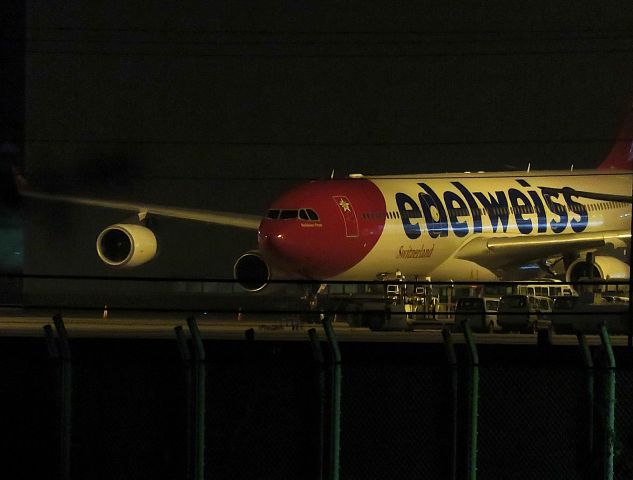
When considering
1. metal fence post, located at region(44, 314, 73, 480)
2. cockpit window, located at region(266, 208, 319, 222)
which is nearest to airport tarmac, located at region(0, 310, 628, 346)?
cockpit window, located at region(266, 208, 319, 222)

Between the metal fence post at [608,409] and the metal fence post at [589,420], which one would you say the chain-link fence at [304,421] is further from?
the metal fence post at [608,409]

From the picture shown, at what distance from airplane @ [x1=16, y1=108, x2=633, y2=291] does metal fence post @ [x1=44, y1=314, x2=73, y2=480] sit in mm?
19861

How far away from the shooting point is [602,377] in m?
11.8

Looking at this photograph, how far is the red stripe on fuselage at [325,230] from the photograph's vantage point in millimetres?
33500

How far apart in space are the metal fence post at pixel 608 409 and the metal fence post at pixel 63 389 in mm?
4900

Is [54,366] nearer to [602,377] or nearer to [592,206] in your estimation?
[602,377]

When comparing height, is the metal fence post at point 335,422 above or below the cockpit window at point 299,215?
below

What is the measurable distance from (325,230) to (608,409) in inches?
880

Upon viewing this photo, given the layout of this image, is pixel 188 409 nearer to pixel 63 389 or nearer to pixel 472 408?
pixel 63 389

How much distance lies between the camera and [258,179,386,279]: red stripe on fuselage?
33500 mm

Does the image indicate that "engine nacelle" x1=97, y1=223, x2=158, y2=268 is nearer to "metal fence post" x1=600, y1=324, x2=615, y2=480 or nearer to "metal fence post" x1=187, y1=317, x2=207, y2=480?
"metal fence post" x1=187, y1=317, x2=207, y2=480

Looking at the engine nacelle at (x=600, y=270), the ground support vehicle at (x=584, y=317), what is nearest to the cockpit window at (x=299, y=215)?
the ground support vehicle at (x=584, y=317)

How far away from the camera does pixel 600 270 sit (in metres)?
35.2

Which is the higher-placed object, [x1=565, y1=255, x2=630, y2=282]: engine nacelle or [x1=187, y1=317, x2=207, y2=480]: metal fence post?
[x1=565, y1=255, x2=630, y2=282]: engine nacelle
